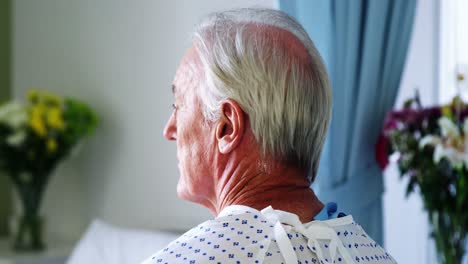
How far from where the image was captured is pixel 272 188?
1.23 m

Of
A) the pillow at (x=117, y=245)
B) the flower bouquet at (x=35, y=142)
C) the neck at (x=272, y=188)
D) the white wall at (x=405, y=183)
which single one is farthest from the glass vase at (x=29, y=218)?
the neck at (x=272, y=188)

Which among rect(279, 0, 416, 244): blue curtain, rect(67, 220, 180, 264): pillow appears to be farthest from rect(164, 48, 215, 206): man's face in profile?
rect(67, 220, 180, 264): pillow

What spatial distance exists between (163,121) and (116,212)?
1.71ft

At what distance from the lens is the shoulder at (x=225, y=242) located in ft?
3.62

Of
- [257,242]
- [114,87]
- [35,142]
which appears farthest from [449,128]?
[35,142]

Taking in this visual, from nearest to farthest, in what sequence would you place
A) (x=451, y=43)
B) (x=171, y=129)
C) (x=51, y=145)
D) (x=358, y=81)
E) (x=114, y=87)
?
(x=171, y=129)
(x=358, y=81)
(x=451, y=43)
(x=114, y=87)
(x=51, y=145)

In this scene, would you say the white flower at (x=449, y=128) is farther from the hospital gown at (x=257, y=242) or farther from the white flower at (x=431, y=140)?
the hospital gown at (x=257, y=242)

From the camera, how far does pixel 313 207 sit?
1240 millimetres

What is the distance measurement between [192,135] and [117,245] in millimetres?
1492

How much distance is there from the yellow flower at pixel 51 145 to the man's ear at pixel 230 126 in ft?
7.27

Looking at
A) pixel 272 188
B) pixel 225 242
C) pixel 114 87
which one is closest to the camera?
pixel 225 242

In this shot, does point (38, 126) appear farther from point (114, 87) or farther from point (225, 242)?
point (225, 242)

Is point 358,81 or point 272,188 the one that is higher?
point 272,188

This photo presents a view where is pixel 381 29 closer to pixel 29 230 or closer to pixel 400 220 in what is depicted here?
pixel 400 220
